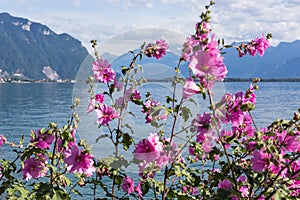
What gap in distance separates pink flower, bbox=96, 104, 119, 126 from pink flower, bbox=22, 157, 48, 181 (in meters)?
0.58

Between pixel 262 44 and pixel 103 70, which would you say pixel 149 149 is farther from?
pixel 262 44

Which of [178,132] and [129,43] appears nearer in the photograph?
[178,132]

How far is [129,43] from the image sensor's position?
240cm

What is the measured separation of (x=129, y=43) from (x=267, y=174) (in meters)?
1.02

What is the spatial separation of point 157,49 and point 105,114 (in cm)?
44

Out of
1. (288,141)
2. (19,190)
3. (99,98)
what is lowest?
(19,190)

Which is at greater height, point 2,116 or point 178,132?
point 178,132

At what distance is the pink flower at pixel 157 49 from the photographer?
2273 millimetres

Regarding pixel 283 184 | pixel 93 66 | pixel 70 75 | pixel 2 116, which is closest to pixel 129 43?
pixel 93 66

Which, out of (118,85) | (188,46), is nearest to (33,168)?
(118,85)

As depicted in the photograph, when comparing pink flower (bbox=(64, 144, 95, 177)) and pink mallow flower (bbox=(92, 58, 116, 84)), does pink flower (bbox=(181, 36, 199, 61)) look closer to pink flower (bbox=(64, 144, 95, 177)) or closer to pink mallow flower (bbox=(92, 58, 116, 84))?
pink mallow flower (bbox=(92, 58, 116, 84))

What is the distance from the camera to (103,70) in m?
2.33

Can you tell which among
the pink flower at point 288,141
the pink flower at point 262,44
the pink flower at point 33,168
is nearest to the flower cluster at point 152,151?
the pink flower at point 288,141

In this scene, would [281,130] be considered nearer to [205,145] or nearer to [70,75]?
[205,145]
